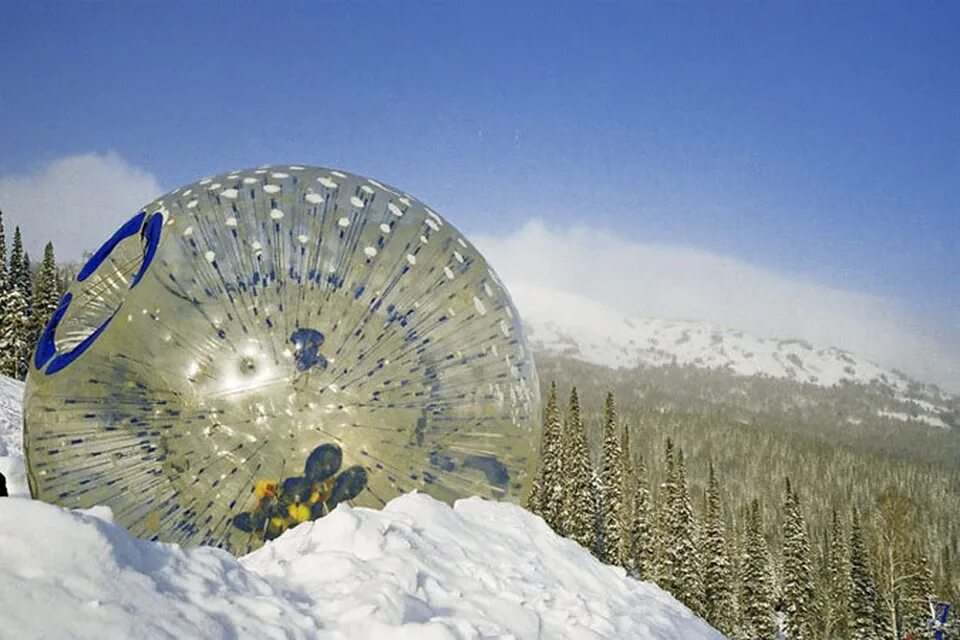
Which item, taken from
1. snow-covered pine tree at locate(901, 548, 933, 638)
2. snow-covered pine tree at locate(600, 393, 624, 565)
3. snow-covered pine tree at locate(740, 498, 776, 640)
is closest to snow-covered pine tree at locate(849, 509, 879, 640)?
snow-covered pine tree at locate(901, 548, 933, 638)

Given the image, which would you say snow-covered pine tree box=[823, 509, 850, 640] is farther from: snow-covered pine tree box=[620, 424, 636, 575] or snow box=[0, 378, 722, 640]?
snow box=[0, 378, 722, 640]

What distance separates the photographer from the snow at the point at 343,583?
226 cm

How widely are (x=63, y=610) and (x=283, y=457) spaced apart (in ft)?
5.97

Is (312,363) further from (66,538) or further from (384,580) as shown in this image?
(66,538)

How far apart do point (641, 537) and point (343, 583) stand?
4663 cm

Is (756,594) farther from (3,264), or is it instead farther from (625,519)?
(3,264)

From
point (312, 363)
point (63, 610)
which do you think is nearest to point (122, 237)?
point (312, 363)

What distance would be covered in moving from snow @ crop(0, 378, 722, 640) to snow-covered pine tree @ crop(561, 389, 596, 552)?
37278mm

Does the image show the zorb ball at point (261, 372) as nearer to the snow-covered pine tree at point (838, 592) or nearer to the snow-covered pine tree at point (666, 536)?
the snow-covered pine tree at point (666, 536)

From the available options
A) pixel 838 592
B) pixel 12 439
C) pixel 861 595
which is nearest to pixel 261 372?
pixel 12 439

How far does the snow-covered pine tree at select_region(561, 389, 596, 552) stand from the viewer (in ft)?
136

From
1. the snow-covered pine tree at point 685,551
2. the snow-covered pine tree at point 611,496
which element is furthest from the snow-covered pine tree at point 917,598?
the snow-covered pine tree at point 611,496

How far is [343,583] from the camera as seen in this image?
3.32 m

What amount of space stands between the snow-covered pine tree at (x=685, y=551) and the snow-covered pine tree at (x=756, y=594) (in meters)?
3.43
